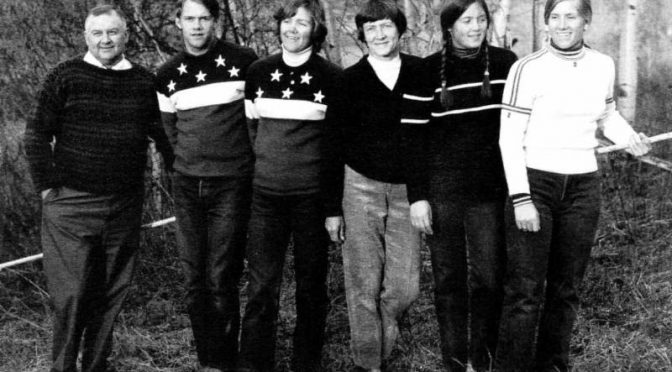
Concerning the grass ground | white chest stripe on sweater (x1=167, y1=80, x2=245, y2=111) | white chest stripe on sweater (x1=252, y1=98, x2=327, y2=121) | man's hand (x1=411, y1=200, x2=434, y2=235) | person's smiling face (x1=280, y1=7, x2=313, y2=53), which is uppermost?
person's smiling face (x1=280, y1=7, x2=313, y2=53)

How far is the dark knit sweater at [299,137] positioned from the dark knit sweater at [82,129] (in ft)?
2.61

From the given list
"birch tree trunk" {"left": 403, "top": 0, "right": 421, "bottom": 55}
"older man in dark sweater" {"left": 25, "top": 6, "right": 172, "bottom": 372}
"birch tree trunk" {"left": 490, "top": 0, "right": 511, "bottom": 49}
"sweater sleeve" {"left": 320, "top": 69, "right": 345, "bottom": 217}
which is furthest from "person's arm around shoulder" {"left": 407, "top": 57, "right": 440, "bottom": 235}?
"birch tree trunk" {"left": 490, "top": 0, "right": 511, "bottom": 49}

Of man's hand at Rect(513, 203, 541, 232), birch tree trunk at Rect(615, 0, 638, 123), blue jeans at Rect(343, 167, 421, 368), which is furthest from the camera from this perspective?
birch tree trunk at Rect(615, 0, 638, 123)

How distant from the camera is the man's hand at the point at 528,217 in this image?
11.6ft

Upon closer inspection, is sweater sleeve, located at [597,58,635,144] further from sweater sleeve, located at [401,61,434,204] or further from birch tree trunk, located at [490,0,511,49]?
birch tree trunk, located at [490,0,511,49]

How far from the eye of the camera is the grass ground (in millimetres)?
4398

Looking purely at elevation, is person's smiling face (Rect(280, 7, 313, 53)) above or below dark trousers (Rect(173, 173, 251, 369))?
above

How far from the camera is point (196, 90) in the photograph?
4078 mm

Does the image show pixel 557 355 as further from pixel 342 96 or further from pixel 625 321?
pixel 342 96

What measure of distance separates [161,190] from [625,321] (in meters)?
3.43

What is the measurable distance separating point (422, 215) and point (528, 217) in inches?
19.8

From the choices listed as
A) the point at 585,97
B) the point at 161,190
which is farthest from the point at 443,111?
the point at 161,190

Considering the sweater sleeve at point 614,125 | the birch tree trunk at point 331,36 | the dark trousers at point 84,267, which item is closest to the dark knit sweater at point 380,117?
the sweater sleeve at point 614,125

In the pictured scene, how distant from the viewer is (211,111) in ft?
13.4
